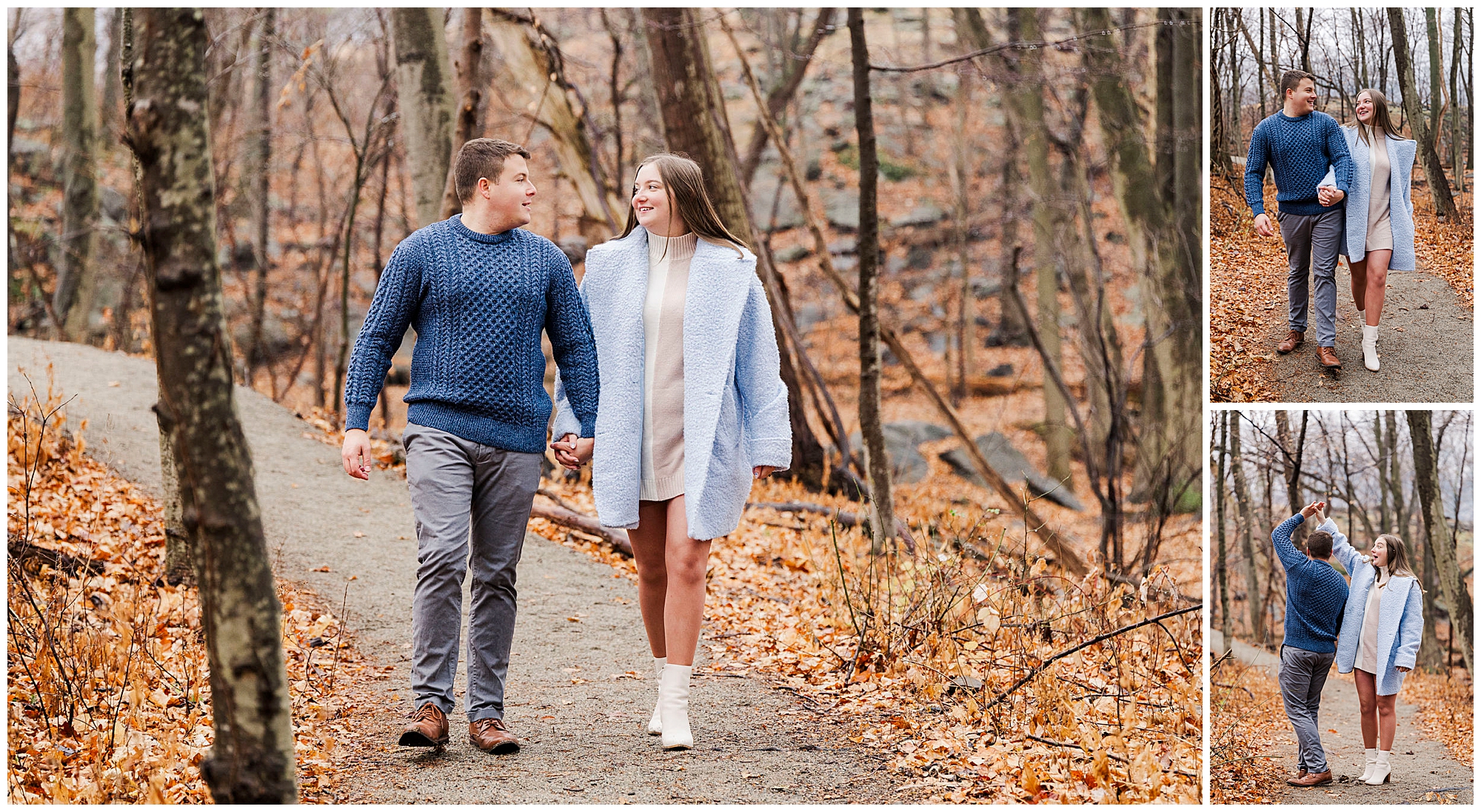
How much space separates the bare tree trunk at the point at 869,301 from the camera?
20.4 feet

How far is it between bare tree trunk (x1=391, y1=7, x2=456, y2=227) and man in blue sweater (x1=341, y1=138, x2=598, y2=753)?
183 inches

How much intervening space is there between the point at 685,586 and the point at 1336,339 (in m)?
2.21

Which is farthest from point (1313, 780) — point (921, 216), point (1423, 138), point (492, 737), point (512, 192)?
point (921, 216)

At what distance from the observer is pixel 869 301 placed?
6.27m

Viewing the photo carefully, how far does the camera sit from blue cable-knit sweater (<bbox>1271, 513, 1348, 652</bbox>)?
3.38 meters

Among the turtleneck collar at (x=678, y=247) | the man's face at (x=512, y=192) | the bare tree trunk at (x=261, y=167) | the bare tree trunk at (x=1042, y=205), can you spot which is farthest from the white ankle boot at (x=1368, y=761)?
the bare tree trunk at (x=261, y=167)

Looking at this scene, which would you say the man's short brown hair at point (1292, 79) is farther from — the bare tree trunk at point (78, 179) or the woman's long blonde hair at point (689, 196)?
the bare tree trunk at point (78, 179)

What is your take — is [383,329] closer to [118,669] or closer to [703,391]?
[703,391]

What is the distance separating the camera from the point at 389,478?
8.41m

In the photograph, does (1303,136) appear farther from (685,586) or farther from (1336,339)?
(685,586)

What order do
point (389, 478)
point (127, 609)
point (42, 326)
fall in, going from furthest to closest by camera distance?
point (42, 326)
point (389, 478)
point (127, 609)

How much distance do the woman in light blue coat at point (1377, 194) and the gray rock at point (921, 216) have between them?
790 inches

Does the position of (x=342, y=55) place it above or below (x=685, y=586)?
above

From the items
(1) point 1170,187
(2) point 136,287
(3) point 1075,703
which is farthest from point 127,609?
(2) point 136,287
